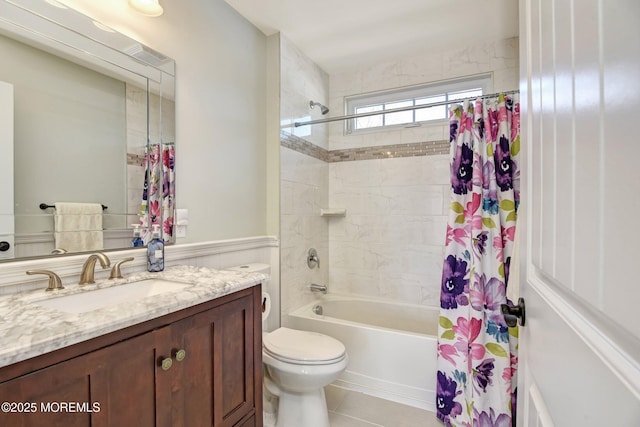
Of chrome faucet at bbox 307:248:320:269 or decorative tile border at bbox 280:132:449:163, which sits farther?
chrome faucet at bbox 307:248:320:269

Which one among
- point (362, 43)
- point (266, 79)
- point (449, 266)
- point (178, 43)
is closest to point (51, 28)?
point (178, 43)

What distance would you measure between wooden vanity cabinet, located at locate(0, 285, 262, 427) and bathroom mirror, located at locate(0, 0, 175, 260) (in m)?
A: 0.63

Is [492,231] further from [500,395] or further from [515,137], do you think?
[500,395]

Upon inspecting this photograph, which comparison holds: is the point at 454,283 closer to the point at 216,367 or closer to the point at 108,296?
the point at 216,367

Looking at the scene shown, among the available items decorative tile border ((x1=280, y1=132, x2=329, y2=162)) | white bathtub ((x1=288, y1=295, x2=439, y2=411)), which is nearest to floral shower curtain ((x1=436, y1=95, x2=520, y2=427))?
white bathtub ((x1=288, y1=295, x2=439, y2=411))

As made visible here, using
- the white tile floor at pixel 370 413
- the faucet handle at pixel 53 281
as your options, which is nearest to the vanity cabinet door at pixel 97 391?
the faucet handle at pixel 53 281

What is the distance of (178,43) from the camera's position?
1633mm

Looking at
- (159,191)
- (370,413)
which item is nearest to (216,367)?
(159,191)

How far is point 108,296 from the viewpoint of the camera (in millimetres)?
1140

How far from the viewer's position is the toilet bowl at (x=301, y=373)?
156 cm

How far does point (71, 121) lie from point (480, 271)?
6.99 ft

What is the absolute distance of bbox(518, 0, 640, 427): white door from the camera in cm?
29

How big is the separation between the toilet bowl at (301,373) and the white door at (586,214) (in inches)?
41.9

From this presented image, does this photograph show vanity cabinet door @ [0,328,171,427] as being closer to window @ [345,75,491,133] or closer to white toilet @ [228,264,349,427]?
white toilet @ [228,264,349,427]
